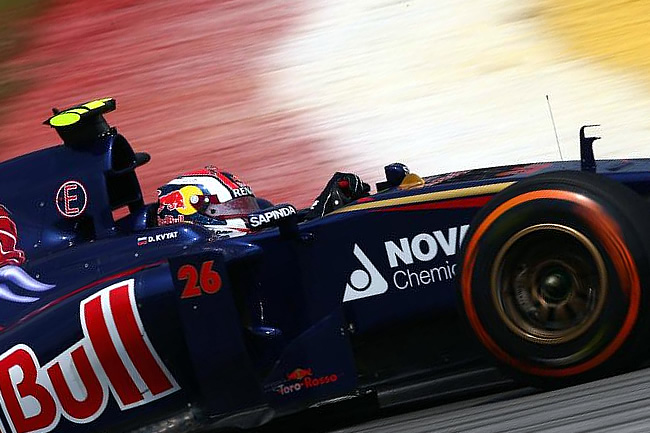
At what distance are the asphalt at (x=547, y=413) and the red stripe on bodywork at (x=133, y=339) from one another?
2.71ft

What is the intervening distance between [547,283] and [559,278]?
48 millimetres

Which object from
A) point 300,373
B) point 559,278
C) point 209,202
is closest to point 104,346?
point 300,373

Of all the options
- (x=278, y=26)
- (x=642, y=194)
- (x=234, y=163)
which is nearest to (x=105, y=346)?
(x=642, y=194)

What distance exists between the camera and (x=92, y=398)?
4793mm

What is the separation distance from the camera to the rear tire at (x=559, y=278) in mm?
3930

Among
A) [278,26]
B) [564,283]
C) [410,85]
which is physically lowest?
[564,283]

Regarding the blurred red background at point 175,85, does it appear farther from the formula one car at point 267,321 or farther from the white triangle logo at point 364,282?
the white triangle logo at point 364,282

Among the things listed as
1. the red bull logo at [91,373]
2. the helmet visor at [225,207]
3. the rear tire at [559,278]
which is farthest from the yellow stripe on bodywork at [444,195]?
the helmet visor at [225,207]

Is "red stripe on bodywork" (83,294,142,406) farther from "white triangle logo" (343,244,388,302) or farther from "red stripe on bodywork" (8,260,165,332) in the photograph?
"white triangle logo" (343,244,388,302)

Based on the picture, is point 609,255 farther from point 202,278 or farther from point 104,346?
point 104,346

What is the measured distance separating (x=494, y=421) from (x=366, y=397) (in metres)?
1.10

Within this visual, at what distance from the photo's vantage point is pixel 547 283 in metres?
4.12

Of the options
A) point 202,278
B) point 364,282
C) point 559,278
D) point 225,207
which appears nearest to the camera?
point 559,278

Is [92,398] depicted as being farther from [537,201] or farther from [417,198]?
[537,201]
